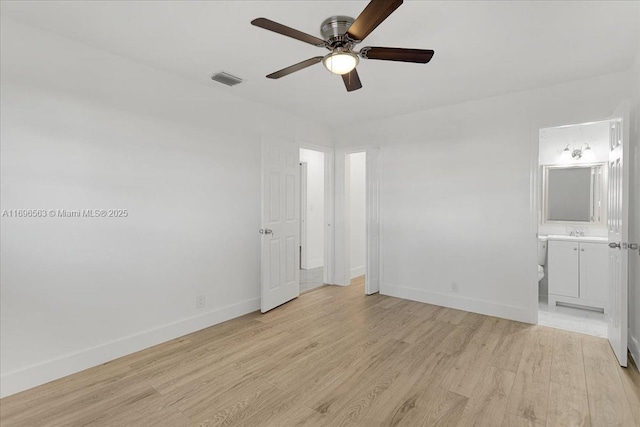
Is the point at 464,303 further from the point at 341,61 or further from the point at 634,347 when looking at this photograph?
the point at 341,61

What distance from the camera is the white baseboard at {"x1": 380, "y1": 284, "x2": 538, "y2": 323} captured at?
3.51 metres

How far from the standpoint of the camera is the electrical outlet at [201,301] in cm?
330

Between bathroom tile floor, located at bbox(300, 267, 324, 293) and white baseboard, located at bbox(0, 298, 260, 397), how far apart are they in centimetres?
154

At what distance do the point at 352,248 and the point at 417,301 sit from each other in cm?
163

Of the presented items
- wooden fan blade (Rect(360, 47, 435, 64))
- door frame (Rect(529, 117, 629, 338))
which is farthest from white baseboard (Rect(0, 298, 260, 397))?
door frame (Rect(529, 117, 629, 338))

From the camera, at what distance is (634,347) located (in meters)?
2.65

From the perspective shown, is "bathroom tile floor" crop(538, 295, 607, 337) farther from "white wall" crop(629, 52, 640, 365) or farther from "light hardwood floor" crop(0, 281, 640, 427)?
"white wall" crop(629, 52, 640, 365)

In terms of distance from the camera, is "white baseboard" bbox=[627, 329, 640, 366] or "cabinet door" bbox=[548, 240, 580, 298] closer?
"white baseboard" bbox=[627, 329, 640, 366]

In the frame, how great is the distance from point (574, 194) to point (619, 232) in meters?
2.20

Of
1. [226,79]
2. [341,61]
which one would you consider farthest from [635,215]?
[226,79]

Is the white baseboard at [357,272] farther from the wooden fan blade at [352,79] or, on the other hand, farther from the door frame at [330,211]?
the wooden fan blade at [352,79]

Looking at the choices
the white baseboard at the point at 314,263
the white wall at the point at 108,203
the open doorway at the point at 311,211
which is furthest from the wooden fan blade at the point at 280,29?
the white baseboard at the point at 314,263

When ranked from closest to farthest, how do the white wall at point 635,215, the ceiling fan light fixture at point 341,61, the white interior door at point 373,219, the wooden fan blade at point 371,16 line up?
the wooden fan blade at point 371,16 → the ceiling fan light fixture at point 341,61 → the white wall at point 635,215 → the white interior door at point 373,219

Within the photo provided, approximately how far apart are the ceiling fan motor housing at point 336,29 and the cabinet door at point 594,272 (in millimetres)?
3920
